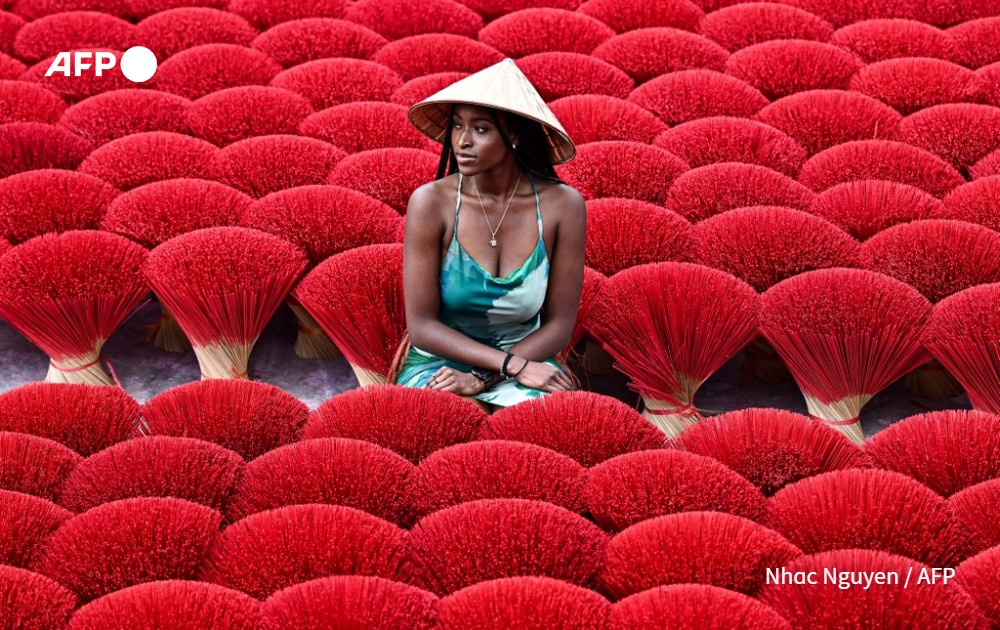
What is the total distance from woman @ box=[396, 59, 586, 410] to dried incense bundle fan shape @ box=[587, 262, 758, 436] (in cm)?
7

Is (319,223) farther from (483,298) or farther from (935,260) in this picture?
(935,260)

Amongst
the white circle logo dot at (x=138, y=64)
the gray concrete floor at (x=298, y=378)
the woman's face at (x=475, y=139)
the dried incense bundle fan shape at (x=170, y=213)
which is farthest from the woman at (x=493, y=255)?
the white circle logo dot at (x=138, y=64)

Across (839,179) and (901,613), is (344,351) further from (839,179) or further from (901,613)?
(901,613)

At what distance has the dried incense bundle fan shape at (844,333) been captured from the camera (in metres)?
1.68

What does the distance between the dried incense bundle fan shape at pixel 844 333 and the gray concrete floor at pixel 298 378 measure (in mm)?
96

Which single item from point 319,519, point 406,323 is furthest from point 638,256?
point 319,519

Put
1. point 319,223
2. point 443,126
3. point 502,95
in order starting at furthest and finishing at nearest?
point 319,223 → point 443,126 → point 502,95

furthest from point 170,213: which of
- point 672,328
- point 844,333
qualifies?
point 844,333

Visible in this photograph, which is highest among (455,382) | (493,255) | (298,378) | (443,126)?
(443,126)

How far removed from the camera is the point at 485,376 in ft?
5.45

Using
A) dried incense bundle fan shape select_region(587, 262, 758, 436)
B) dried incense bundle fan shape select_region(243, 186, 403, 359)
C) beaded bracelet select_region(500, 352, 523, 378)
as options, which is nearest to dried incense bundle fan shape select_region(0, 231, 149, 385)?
dried incense bundle fan shape select_region(243, 186, 403, 359)

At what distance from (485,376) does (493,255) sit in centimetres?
14

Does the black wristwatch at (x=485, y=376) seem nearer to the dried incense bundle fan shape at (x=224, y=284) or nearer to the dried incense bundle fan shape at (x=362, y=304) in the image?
the dried incense bundle fan shape at (x=362, y=304)

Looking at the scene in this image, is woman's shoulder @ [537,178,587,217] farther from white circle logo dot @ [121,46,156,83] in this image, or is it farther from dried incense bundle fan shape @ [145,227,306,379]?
white circle logo dot @ [121,46,156,83]
